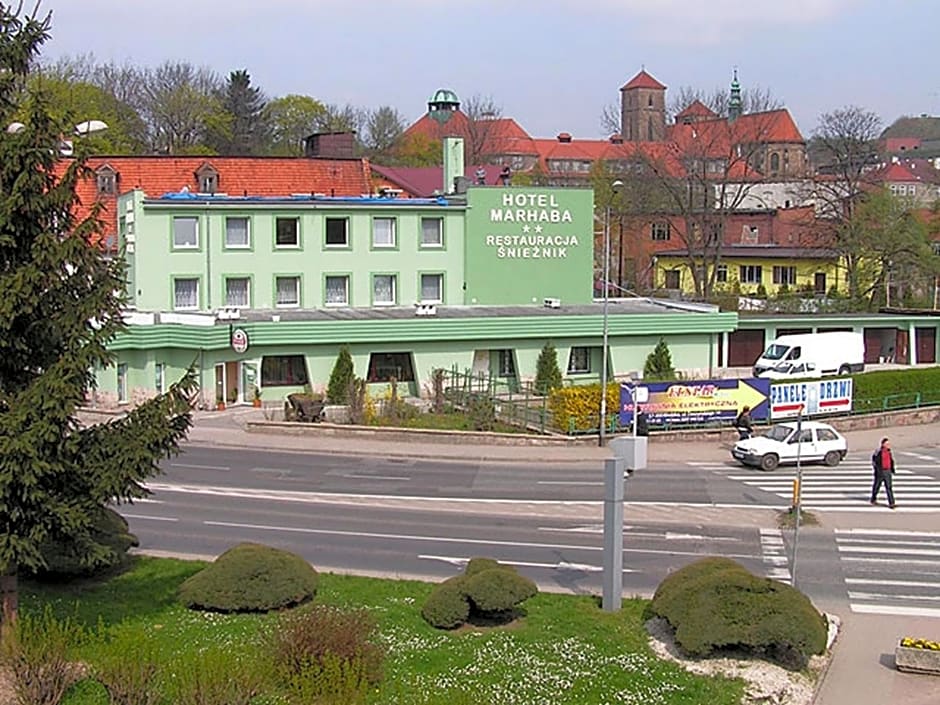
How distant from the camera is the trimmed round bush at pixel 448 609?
16719 millimetres

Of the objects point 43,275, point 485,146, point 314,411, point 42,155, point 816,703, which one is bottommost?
point 816,703

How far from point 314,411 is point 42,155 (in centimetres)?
2581

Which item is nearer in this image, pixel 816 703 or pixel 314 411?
pixel 816 703

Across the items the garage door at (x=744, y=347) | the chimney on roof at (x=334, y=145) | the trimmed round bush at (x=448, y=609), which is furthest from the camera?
the chimney on roof at (x=334, y=145)

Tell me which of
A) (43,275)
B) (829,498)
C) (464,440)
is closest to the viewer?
(43,275)

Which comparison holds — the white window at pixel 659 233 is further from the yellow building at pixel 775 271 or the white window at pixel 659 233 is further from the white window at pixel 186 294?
the white window at pixel 186 294

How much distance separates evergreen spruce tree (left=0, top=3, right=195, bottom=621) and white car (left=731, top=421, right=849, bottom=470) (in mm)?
22048

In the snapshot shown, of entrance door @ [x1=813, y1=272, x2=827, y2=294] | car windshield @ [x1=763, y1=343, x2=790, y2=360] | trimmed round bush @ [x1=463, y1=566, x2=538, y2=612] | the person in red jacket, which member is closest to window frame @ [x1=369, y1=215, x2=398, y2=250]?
car windshield @ [x1=763, y1=343, x2=790, y2=360]

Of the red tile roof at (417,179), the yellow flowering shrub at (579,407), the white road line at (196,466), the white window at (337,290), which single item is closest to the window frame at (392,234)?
the white window at (337,290)

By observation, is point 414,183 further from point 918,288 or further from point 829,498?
point 829,498

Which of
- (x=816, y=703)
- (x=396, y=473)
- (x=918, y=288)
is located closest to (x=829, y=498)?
(x=396, y=473)

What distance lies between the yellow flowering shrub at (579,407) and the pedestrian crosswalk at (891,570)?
13065mm

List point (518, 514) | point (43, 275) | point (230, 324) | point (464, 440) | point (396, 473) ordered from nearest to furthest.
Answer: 1. point (43, 275)
2. point (518, 514)
3. point (396, 473)
4. point (464, 440)
5. point (230, 324)

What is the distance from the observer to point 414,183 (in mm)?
76250
